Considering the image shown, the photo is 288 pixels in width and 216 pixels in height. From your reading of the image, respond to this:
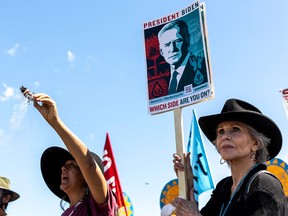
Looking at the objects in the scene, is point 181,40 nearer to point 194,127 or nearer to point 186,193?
point 186,193

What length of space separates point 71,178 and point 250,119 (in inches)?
58.3

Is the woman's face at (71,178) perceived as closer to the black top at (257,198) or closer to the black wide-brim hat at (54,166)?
the black wide-brim hat at (54,166)

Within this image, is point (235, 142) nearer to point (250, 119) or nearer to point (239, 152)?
point (239, 152)

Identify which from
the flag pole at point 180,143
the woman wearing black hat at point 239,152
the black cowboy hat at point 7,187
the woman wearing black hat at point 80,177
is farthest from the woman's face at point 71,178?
the black cowboy hat at point 7,187

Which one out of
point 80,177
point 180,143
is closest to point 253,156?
point 180,143

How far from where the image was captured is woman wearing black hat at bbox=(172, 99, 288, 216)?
8.11 feet

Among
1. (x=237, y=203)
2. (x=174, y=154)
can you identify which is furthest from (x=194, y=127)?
(x=237, y=203)

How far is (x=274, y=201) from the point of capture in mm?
2307

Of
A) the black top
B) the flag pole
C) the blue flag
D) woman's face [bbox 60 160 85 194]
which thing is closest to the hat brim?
the black top

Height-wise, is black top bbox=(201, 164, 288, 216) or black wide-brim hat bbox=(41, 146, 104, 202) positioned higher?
black wide-brim hat bbox=(41, 146, 104, 202)

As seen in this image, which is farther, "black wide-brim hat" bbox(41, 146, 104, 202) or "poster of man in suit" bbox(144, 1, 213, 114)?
"poster of man in suit" bbox(144, 1, 213, 114)

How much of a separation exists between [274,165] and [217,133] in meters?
5.33

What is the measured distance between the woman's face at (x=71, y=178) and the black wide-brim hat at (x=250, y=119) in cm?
112

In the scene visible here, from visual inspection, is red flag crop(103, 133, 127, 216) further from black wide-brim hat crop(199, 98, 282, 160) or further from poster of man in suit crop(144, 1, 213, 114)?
black wide-brim hat crop(199, 98, 282, 160)
